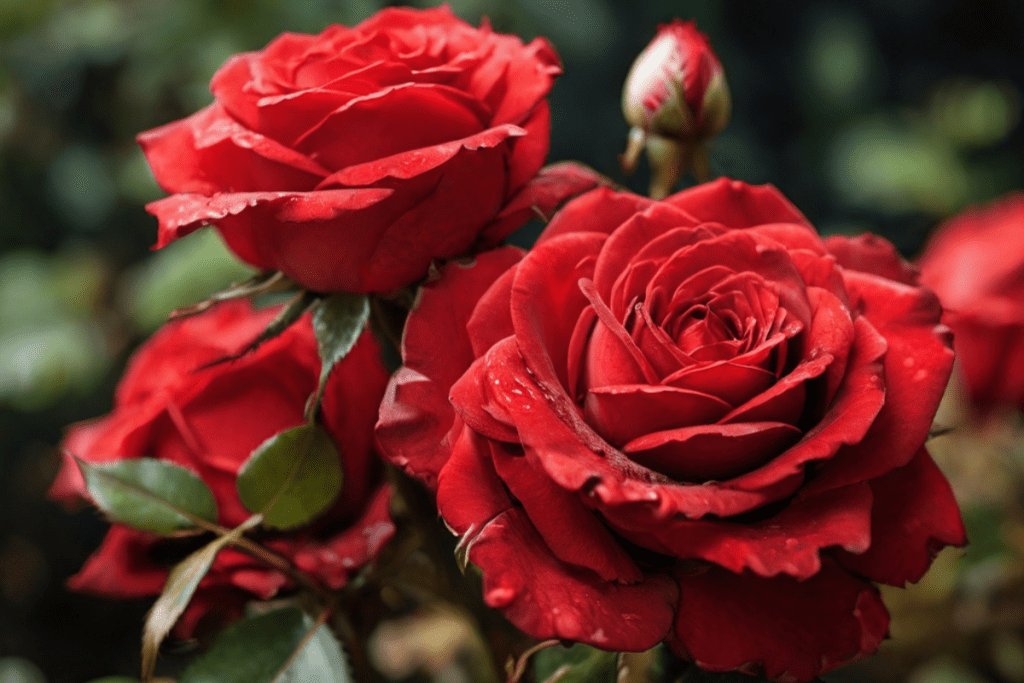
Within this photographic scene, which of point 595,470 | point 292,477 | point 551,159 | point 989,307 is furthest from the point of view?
point 551,159

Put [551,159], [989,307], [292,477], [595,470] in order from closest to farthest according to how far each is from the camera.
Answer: [595,470]
[292,477]
[989,307]
[551,159]

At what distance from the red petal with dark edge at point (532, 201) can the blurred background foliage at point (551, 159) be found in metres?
0.13

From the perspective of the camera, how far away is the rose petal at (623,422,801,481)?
248 mm

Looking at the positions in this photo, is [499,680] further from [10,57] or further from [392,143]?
[10,57]

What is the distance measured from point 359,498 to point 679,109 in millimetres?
234

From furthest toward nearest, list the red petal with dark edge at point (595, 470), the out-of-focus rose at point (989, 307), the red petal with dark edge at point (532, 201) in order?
the out-of-focus rose at point (989, 307) < the red petal with dark edge at point (532, 201) < the red petal with dark edge at point (595, 470)

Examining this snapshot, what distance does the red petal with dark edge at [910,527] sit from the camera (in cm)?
27

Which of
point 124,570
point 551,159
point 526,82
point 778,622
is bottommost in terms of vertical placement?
point 551,159

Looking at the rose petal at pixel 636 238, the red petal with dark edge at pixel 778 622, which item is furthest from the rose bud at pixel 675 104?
the red petal with dark edge at pixel 778 622

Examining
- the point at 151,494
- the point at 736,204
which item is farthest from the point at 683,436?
the point at 151,494

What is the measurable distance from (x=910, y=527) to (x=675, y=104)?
218mm

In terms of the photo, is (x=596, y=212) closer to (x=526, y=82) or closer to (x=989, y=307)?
(x=526, y=82)

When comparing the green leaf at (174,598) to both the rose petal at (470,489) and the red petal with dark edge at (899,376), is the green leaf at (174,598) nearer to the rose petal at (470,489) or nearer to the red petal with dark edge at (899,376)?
the rose petal at (470,489)

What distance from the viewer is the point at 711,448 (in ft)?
0.83
